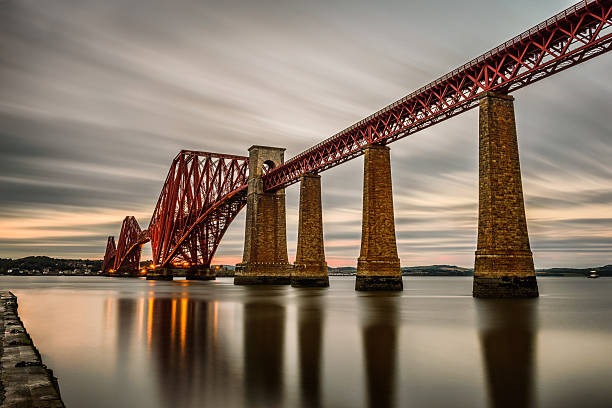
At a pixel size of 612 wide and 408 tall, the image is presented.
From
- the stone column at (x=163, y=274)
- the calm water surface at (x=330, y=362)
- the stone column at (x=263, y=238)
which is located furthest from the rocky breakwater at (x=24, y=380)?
the stone column at (x=163, y=274)

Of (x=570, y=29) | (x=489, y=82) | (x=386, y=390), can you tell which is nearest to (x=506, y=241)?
(x=489, y=82)

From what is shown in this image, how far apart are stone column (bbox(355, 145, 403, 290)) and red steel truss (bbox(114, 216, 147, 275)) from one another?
101116mm

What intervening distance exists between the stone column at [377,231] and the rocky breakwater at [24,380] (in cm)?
2442

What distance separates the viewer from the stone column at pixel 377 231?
3186 cm

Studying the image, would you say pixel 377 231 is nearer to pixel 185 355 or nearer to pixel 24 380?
pixel 185 355

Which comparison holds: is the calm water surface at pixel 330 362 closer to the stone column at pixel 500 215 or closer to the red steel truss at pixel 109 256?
the stone column at pixel 500 215

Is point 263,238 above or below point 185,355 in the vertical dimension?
above

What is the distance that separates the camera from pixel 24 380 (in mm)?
6227

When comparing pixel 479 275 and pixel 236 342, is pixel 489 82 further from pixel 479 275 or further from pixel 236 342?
pixel 236 342

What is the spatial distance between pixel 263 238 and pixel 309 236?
8.95 meters

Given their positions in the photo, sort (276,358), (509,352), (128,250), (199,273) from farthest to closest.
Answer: (128,250) → (199,273) → (509,352) → (276,358)

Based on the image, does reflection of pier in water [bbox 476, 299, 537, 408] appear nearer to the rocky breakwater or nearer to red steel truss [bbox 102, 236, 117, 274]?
the rocky breakwater

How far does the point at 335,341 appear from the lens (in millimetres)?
11273

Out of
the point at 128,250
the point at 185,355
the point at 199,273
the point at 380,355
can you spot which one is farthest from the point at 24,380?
the point at 128,250
